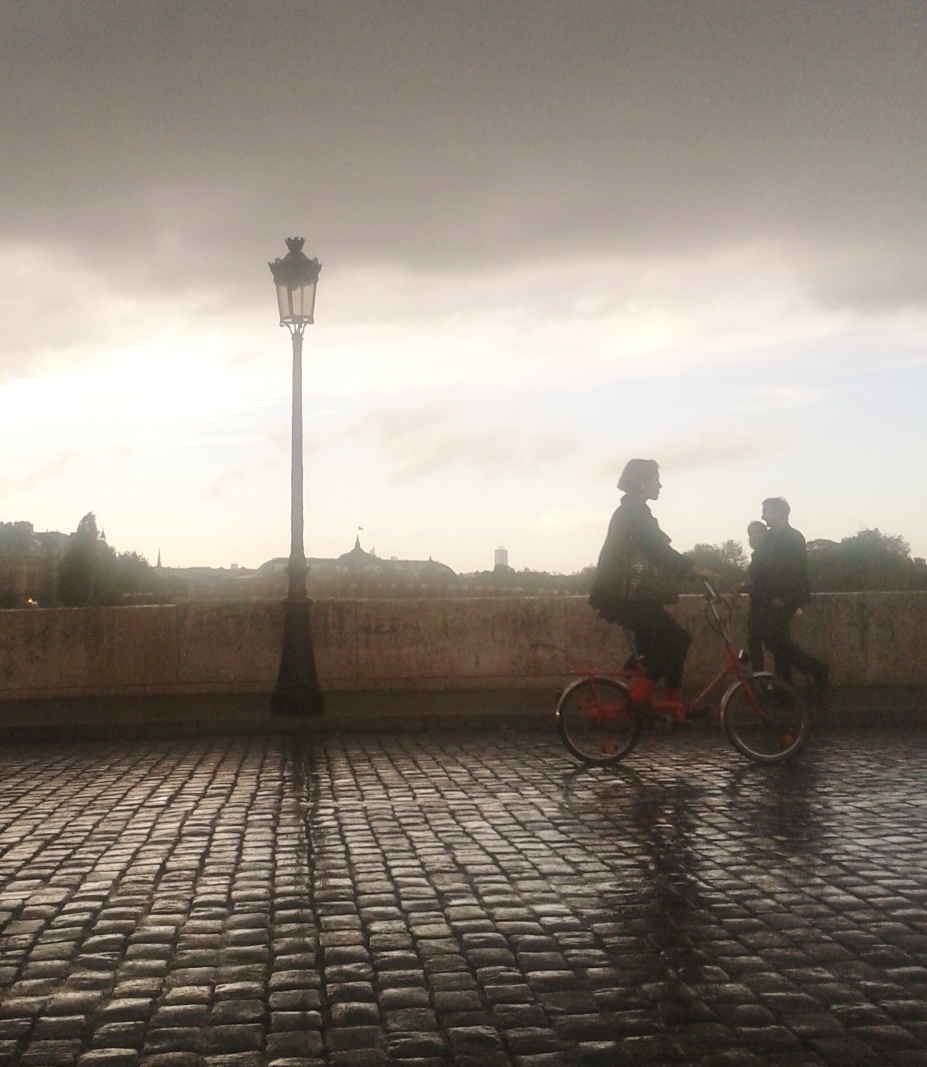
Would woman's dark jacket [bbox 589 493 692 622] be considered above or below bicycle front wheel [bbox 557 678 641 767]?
above

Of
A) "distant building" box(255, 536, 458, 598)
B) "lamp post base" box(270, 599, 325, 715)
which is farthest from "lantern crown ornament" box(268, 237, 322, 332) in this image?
"distant building" box(255, 536, 458, 598)

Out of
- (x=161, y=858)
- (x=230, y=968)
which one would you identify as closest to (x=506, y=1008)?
(x=230, y=968)

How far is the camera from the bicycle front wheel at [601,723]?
959 cm

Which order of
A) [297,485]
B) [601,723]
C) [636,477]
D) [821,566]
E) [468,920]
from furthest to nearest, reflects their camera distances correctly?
[821,566]
[297,485]
[636,477]
[601,723]
[468,920]

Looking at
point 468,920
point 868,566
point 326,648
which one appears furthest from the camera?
point 868,566

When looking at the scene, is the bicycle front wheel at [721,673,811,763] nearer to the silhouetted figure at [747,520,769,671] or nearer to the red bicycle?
the red bicycle

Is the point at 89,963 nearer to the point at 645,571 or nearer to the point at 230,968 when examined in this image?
the point at 230,968

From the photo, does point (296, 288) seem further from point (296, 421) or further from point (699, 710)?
point (699, 710)

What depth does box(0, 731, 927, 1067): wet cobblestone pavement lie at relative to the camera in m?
3.81

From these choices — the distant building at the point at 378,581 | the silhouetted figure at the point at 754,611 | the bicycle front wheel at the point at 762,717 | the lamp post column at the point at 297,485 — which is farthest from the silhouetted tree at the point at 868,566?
the distant building at the point at 378,581

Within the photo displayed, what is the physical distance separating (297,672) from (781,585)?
14.6ft

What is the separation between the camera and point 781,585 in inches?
489

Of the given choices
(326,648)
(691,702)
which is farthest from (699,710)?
(326,648)

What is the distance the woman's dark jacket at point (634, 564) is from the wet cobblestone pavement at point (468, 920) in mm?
1203
